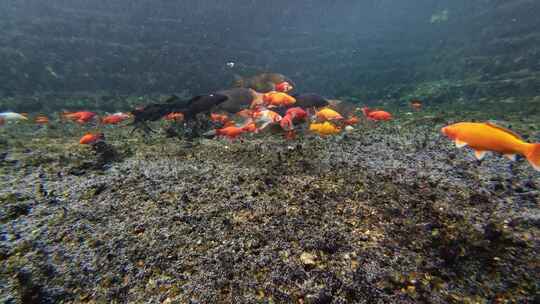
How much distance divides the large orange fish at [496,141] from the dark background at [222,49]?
12.8 meters

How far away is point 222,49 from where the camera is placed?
68.2ft

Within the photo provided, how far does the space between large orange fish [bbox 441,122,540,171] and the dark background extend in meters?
12.8

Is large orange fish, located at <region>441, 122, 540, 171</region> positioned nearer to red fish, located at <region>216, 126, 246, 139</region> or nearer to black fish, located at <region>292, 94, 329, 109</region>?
red fish, located at <region>216, 126, 246, 139</region>

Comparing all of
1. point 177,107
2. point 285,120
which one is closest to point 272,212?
point 285,120

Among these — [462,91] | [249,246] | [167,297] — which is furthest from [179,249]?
[462,91]

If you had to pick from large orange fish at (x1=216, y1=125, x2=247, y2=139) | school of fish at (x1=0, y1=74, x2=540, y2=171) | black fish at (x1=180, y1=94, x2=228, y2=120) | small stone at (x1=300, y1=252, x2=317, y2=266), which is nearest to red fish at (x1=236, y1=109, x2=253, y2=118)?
→ school of fish at (x1=0, y1=74, x2=540, y2=171)

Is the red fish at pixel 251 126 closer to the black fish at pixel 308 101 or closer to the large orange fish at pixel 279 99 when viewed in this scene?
the large orange fish at pixel 279 99

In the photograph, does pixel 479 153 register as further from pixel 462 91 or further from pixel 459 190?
pixel 462 91

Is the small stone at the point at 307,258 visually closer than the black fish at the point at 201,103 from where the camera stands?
Yes

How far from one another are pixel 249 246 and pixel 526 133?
568 centimetres

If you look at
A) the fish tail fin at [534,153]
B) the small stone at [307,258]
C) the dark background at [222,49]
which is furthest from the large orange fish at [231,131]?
the dark background at [222,49]

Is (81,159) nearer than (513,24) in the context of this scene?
Yes

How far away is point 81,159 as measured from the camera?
12.7 feet

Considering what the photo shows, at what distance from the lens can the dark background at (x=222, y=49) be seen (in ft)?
49.7
